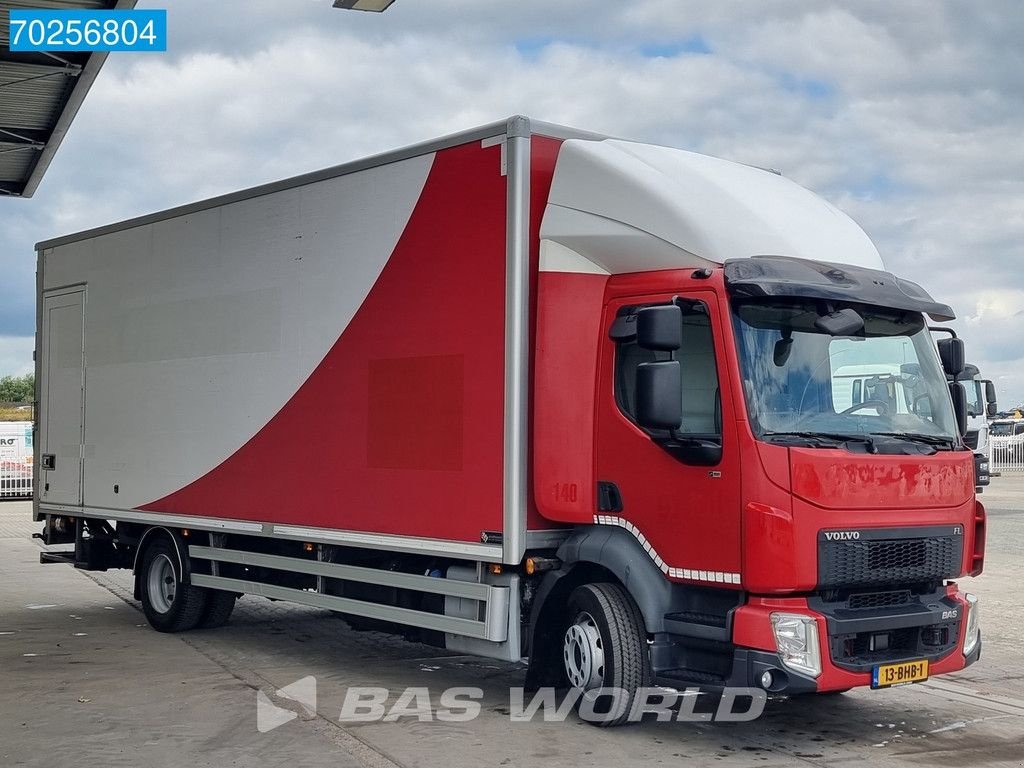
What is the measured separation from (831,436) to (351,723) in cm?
333

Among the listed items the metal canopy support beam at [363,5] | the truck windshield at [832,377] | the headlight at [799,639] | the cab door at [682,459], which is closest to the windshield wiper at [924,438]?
the truck windshield at [832,377]

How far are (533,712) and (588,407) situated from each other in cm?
202

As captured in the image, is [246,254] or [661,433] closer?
[661,433]

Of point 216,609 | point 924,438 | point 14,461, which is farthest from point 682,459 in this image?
point 14,461

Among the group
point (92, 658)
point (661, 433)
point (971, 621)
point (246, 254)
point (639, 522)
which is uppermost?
point (246, 254)

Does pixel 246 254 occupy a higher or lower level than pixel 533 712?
higher

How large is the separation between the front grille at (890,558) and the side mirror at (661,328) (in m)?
1.31

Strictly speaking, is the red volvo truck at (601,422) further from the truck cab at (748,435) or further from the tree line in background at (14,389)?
the tree line in background at (14,389)

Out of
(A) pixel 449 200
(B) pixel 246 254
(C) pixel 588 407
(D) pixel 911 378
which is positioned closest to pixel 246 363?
(B) pixel 246 254

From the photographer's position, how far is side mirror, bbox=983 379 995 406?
28.7ft

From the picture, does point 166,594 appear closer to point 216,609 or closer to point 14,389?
point 216,609

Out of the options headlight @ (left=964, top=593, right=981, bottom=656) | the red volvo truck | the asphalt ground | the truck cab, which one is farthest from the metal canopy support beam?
headlight @ (left=964, top=593, right=981, bottom=656)

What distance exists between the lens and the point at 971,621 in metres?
7.44

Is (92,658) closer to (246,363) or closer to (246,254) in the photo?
(246,363)
